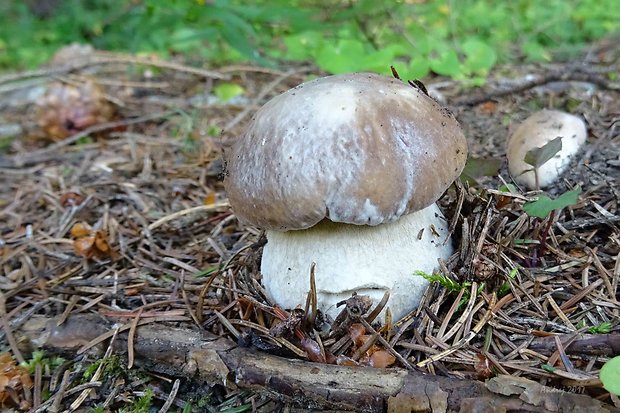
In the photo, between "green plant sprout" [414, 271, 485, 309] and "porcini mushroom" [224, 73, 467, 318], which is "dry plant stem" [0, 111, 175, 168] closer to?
"porcini mushroom" [224, 73, 467, 318]

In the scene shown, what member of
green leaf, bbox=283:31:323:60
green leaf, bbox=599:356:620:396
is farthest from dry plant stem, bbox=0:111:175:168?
green leaf, bbox=599:356:620:396

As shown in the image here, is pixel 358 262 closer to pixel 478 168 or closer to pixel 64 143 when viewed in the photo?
pixel 478 168

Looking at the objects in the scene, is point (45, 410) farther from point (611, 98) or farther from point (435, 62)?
point (611, 98)

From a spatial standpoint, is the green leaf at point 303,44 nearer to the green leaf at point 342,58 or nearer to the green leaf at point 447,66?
the green leaf at point 342,58

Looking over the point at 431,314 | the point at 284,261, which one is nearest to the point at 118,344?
the point at 284,261

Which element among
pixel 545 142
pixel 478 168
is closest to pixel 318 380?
pixel 478 168

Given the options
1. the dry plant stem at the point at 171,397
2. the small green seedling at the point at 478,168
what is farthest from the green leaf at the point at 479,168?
the dry plant stem at the point at 171,397
